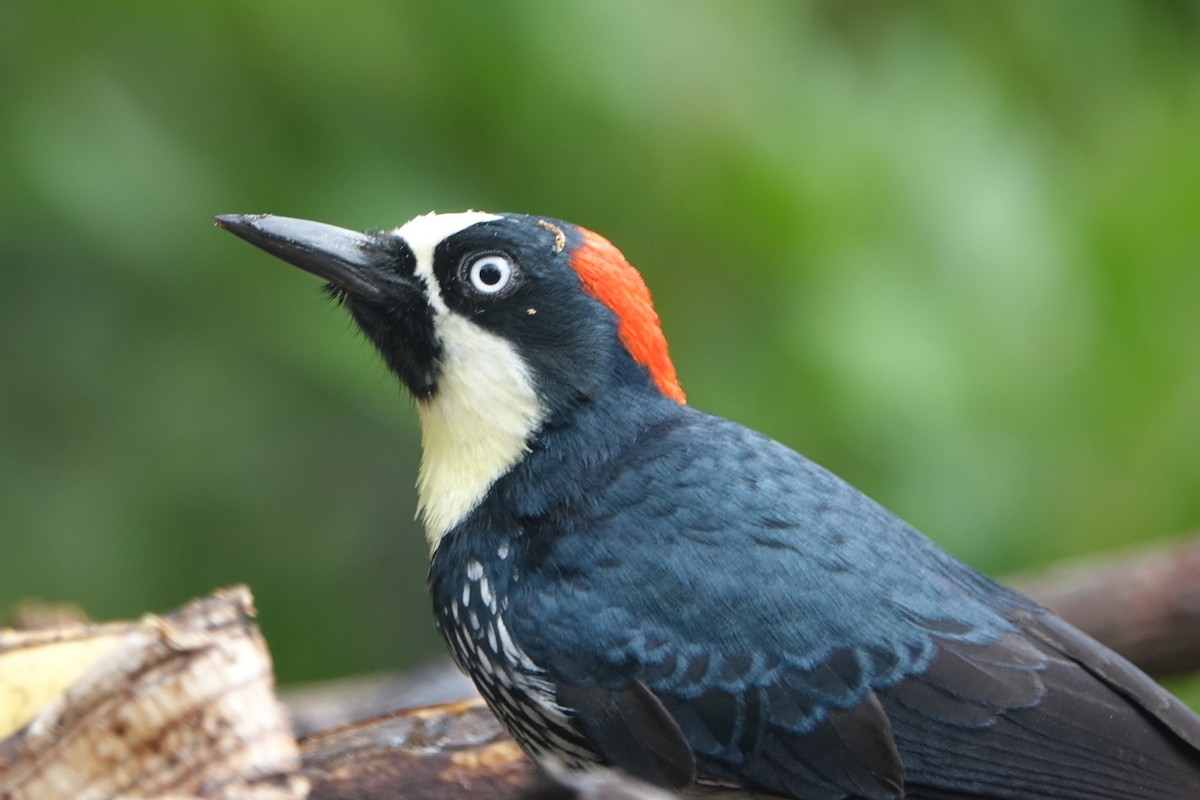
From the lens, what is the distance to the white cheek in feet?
9.52

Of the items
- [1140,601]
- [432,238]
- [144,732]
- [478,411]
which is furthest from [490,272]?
[1140,601]

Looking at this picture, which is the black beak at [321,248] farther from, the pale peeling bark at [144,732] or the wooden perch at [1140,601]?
the wooden perch at [1140,601]

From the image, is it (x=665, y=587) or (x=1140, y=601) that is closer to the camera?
(x=665, y=587)

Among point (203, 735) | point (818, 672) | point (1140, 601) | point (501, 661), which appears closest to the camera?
point (203, 735)

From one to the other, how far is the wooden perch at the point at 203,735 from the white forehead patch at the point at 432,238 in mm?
729

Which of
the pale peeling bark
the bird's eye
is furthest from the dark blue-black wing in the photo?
the pale peeling bark

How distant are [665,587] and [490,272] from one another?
0.71 metres

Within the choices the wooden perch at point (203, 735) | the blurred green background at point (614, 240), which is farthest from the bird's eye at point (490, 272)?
the blurred green background at point (614, 240)

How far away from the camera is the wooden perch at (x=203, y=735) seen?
219cm

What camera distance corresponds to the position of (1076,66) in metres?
5.63

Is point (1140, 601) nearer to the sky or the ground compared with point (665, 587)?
nearer to the sky

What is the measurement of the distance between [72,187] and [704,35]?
214cm

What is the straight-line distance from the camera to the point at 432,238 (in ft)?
9.56

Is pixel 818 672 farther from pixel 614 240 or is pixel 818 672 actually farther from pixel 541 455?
pixel 614 240
